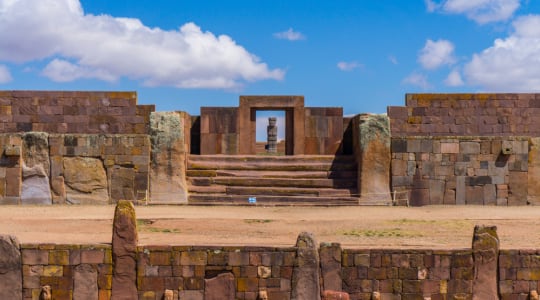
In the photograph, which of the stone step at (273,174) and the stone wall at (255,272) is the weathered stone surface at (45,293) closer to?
the stone wall at (255,272)

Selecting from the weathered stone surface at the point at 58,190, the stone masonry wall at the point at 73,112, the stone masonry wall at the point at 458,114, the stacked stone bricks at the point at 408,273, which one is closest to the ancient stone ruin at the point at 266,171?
the weathered stone surface at the point at 58,190

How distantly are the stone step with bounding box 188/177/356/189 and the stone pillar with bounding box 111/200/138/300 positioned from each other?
22.8 feet

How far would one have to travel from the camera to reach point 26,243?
838cm

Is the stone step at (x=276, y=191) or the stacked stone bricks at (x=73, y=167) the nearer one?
the stacked stone bricks at (x=73, y=167)

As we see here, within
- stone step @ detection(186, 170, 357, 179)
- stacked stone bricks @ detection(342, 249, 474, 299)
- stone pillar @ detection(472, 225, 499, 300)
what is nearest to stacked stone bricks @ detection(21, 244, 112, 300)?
stacked stone bricks @ detection(342, 249, 474, 299)

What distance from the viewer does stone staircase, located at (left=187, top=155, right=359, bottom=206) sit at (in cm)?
1445

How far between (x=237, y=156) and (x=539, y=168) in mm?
7179

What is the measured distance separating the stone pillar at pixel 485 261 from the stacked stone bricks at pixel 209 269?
2368 millimetres

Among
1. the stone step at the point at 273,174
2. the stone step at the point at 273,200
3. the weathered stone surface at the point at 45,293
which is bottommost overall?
the weathered stone surface at the point at 45,293

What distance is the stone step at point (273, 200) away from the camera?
1427cm

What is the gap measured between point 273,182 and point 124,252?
712 centimetres

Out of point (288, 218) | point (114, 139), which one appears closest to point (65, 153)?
point (114, 139)

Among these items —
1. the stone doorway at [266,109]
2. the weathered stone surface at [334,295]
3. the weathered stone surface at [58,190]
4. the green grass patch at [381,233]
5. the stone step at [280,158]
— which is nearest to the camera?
the weathered stone surface at [334,295]

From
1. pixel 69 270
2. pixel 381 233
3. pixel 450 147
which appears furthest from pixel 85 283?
pixel 450 147
